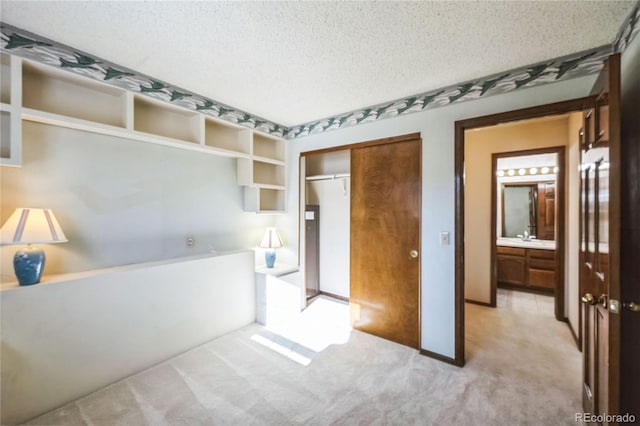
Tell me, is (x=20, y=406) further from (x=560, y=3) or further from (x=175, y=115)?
(x=560, y=3)

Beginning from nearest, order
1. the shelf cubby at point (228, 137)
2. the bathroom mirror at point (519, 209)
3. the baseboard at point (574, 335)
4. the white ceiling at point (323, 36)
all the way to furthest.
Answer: the white ceiling at point (323, 36) → the baseboard at point (574, 335) → the shelf cubby at point (228, 137) → the bathroom mirror at point (519, 209)

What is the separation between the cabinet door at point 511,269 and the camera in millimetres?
4500

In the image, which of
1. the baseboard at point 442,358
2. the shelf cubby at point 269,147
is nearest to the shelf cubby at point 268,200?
the shelf cubby at point 269,147

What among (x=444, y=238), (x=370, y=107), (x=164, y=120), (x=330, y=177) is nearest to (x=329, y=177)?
(x=330, y=177)

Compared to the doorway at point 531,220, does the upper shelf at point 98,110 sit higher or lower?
higher

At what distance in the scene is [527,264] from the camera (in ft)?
14.6

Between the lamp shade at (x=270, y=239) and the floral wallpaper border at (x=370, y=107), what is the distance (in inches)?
54.6

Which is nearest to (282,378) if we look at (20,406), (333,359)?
(333,359)

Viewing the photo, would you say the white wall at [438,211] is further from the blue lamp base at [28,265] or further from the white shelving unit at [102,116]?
the blue lamp base at [28,265]

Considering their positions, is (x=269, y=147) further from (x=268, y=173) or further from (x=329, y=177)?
(x=329, y=177)

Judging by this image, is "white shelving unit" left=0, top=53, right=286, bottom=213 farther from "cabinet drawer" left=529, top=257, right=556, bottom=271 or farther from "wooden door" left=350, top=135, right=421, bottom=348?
"cabinet drawer" left=529, top=257, right=556, bottom=271

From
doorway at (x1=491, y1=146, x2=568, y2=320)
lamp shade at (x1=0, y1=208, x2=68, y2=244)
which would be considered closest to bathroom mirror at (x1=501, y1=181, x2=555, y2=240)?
doorway at (x1=491, y1=146, x2=568, y2=320)

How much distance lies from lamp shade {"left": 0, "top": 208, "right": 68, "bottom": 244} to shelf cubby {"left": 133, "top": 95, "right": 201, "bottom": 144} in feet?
3.42

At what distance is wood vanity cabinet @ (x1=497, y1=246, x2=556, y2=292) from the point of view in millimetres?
4270
